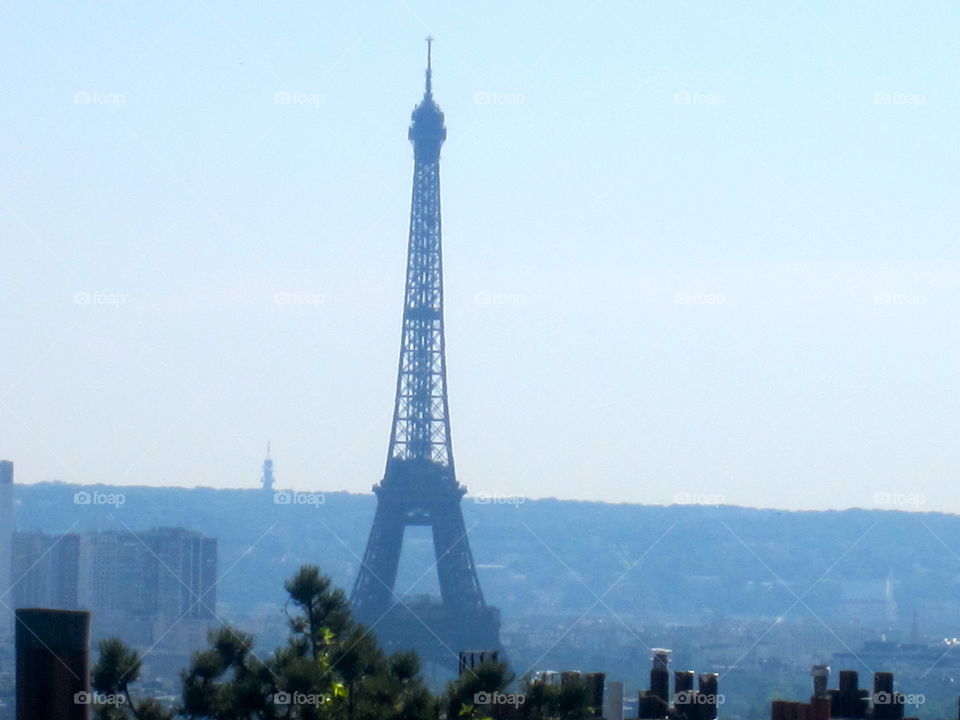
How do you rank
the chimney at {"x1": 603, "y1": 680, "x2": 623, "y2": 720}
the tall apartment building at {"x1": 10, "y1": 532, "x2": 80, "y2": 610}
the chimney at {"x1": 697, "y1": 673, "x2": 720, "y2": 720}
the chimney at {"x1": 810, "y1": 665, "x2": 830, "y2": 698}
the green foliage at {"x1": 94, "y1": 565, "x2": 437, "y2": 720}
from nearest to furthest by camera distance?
the green foliage at {"x1": 94, "y1": 565, "x2": 437, "y2": 720} → the chimney at {"x1": 603, "y1": 680, "x2": 623, "y2": 720} → the chimney at {"x1": 697, "y1": 673, "x2": 720, "y2": 720} → the chimney at {"x1": 810, "y1": 665, "x2": 830, "y2": 698} → the tall apartment building at {"x1": 10, "y1": 532, "x2": 80, "y2": 610}

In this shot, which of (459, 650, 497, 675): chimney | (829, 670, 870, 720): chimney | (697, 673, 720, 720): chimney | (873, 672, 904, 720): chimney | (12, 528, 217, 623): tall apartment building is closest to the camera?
(459, 650, 497, 675): chimney

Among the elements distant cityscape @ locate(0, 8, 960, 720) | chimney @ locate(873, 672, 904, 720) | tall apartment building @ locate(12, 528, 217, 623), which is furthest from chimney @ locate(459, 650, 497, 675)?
tall apartment building @ locate(12, 528, 217, 623)

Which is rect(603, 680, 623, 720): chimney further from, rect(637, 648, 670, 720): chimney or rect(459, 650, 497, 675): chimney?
rect(637, 648, 670, 720): chimney

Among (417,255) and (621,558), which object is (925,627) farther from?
(417,255)

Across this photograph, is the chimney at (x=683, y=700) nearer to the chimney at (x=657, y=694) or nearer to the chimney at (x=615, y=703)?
the chimney at (x=657, y=694)

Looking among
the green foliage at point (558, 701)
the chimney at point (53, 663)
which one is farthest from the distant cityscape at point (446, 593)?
the chimney at point (53, 663)

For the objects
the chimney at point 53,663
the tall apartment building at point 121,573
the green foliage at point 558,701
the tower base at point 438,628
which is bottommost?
the tower base at point 438,628

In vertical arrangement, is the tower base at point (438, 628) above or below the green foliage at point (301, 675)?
below
